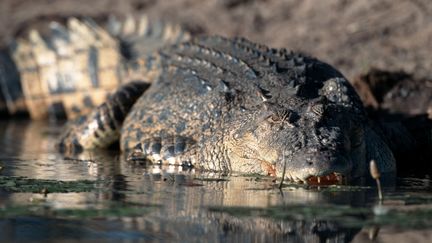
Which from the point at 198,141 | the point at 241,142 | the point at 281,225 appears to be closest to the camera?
the point at 281,225

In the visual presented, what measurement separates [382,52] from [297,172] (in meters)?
5.52

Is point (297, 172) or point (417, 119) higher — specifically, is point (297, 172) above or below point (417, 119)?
below

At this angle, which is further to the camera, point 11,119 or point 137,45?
point 11,119

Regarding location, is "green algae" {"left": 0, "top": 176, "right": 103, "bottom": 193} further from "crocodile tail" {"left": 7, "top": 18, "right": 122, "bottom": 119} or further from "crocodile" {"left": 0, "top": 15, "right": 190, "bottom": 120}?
"crocodile tail" {"left": 7, "top": 18, "right": 122, "bottom": 119}

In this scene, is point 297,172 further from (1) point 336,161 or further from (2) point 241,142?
(2) point 241,142

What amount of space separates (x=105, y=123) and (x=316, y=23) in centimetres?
497

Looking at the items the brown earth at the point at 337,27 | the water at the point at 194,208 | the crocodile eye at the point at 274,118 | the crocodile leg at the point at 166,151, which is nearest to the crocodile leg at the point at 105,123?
the crocodile leg at the point at 166,151

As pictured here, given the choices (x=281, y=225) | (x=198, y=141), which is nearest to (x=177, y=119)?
(x=198, y=141)

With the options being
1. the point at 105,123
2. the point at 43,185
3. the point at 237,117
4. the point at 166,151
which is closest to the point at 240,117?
the point at 237,117

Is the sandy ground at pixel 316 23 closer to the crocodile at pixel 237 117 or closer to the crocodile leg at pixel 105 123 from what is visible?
the crocodile at pixel 237 117

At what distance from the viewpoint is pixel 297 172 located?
6191 millimetres

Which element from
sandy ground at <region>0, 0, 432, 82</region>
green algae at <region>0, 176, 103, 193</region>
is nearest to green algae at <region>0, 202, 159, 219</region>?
green algae at <region>0, 176, 103, 193</region>

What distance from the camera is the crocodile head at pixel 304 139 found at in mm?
6152

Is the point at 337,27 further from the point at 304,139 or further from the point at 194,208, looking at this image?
the point at 194,208
